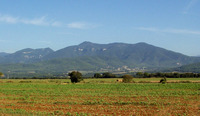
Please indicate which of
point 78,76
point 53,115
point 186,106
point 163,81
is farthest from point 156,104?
point 78,76

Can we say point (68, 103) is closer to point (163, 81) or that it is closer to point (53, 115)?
point (53, 115)

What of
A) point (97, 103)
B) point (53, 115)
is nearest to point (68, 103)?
point (97, 103)

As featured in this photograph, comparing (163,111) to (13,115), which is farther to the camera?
Result: (163,111)

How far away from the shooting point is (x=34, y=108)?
1043 inches

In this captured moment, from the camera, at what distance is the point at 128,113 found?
22984mm

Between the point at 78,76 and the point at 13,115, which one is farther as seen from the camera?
the point at 78,76

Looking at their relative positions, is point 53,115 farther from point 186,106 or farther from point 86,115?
point 186,106

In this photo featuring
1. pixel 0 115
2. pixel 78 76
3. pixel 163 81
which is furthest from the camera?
pixel 78 76

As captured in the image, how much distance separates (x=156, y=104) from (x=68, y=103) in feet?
31.9

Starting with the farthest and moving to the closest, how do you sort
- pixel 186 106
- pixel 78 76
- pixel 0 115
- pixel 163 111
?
pixel 78 76 → pixel 186 106 → pixel 163 111 → pixel 0 115

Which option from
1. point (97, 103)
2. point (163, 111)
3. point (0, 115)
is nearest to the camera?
point (0, 115)

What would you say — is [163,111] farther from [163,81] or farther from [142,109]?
[163,81]

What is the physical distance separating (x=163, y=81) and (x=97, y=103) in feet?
146

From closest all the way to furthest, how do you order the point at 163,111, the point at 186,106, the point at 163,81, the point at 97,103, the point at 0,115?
the point at 0,115 < the point at 163,111 < the point at 186,106 < the point at 97,103 < the point at 163,81
